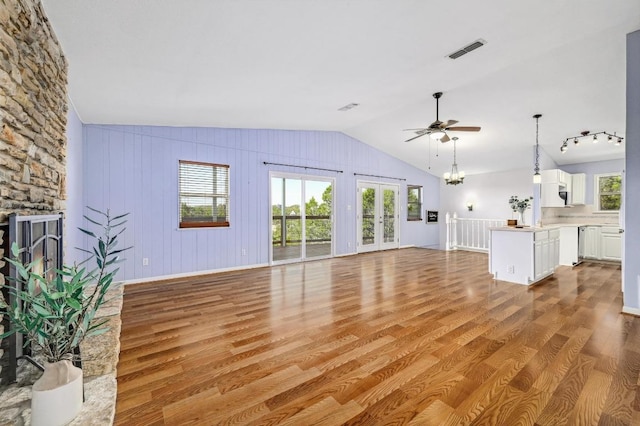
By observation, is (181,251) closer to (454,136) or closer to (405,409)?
(405,409)

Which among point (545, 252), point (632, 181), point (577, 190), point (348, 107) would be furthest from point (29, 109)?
point (577, 190)

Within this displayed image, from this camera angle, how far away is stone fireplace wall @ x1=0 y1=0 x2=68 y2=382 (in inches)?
66.0

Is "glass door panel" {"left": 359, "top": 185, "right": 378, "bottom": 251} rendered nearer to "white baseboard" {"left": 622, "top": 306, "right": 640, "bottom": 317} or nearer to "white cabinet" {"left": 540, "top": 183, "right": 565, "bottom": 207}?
"white cabinet" {"left": 540, "top": 183, "right": 565, "bottom": 207}

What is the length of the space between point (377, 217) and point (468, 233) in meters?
3.08

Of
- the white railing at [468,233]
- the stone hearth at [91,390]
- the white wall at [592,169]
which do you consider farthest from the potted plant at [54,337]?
the white wall at [592,169]

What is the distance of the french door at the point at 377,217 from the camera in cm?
823

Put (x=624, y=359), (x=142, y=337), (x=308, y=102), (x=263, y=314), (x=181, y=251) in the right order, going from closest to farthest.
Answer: (x=624, y=359) < (x=142, y=337) < (x=263, y=314) < (x=308, y=102) < (x=181, y=251)

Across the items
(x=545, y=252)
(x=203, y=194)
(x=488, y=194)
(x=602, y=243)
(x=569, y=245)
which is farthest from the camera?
(x=488, y=194)

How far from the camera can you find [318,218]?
723 cm

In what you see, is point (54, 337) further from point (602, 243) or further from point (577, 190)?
point (577, 190)

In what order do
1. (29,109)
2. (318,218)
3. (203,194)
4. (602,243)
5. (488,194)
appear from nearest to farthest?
1. (29,109)
2. (203,194)
3. (602,243)
4. (318,218)
5. (488,194)

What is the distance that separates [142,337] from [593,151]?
9502mm

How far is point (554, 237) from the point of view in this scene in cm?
551

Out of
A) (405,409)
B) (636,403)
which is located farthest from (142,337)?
(636,403)
